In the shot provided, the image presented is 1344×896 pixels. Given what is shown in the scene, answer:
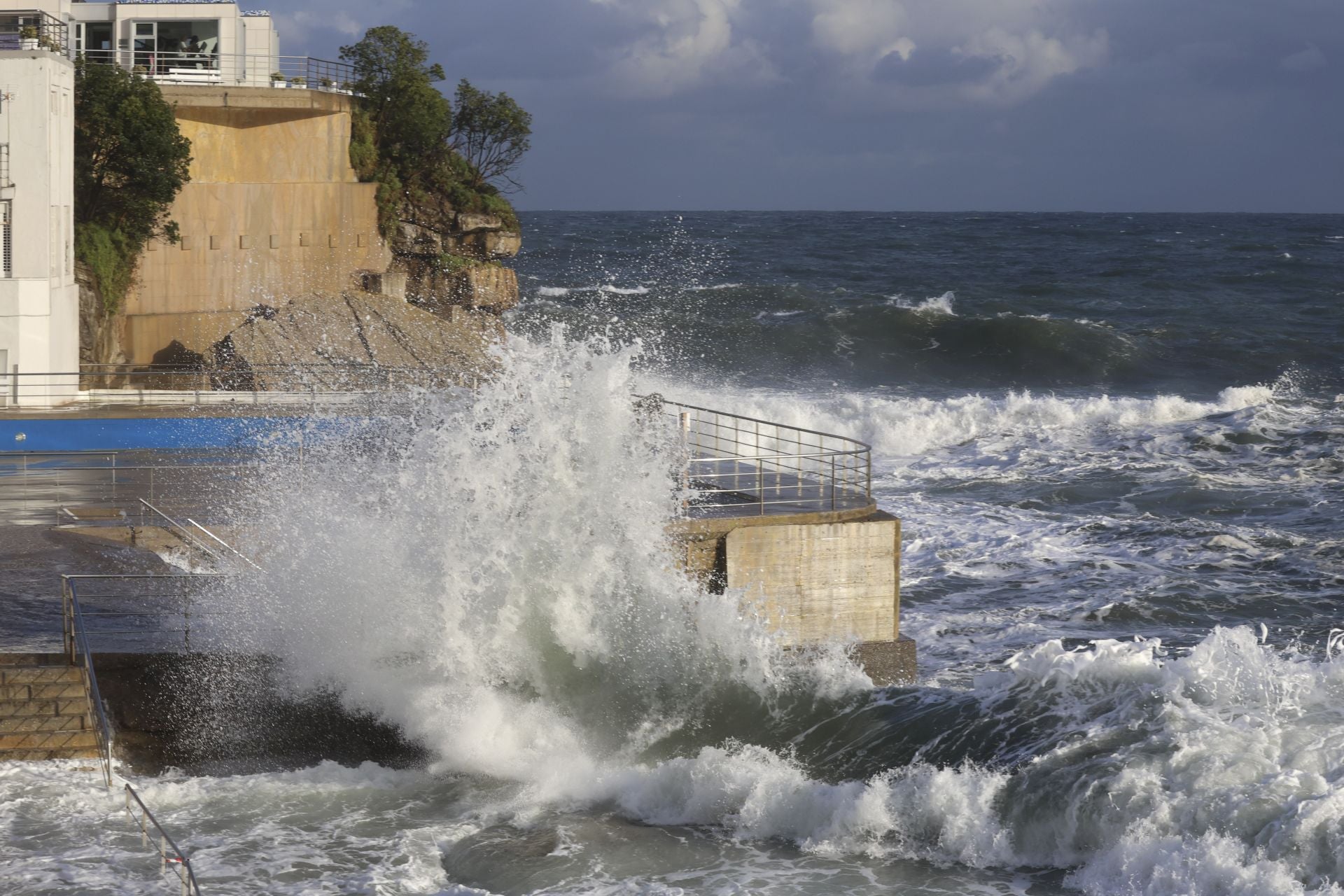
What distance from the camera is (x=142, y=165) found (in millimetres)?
26906

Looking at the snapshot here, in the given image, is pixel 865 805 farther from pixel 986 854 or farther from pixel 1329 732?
pixel 1329 732

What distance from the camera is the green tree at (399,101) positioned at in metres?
32.5

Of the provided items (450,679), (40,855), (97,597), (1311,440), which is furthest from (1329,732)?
(1311,440)

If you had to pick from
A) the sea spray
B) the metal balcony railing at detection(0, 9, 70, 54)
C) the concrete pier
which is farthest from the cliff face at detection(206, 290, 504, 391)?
the concrete pier

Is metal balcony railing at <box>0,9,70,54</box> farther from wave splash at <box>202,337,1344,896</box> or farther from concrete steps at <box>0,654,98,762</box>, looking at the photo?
concrete steps at <box>0,654,98,762</box>

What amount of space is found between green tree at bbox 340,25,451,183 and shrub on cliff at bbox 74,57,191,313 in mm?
5818

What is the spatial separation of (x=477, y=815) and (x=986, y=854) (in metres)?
3.33

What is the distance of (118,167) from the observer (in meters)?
27.0

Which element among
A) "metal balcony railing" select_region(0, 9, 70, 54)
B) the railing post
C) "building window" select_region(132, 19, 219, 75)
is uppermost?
"building window" select_region(132, 19, 219, 75)

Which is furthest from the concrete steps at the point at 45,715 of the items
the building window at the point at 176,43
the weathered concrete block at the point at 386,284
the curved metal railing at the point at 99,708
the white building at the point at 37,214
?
the building window at the point at 176,43

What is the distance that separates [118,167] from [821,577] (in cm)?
1927

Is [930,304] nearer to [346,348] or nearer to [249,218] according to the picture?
[249,218]

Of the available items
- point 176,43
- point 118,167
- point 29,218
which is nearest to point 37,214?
point 29,218

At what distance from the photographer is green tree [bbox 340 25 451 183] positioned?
32.5m
